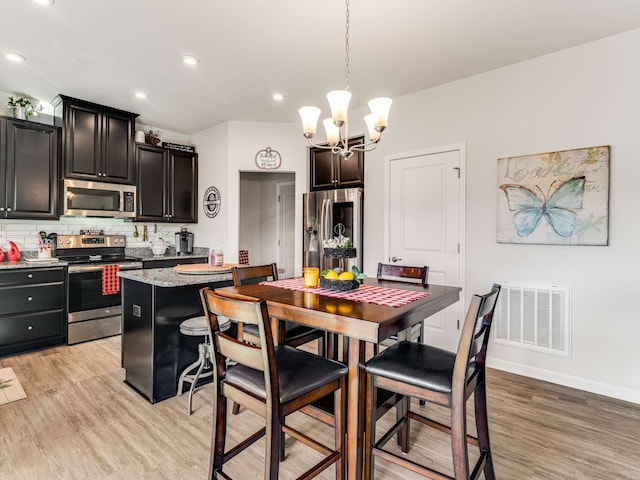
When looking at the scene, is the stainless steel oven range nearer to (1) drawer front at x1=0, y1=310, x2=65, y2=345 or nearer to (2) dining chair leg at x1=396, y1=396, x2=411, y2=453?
(1) drawer front at x1=0, y1=310, x2=65, y2=345

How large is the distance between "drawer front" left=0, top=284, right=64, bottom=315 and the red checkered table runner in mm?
2918

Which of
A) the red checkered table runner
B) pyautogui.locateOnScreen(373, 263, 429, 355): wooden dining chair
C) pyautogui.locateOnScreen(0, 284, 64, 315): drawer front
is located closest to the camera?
the red checkered table runner

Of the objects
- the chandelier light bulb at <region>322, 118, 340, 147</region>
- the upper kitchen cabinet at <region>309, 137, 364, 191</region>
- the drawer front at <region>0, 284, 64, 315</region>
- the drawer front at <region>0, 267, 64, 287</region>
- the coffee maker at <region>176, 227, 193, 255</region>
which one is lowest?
the drawer front at <region>0, 284, 64, 315</region>

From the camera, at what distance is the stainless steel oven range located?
3.79 meters

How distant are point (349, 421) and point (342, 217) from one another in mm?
2889

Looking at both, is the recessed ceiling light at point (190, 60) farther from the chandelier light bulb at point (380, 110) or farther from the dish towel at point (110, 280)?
the dish towel at point (110, 280)

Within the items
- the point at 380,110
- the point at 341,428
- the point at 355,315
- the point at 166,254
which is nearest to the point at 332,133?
the point at 380,110

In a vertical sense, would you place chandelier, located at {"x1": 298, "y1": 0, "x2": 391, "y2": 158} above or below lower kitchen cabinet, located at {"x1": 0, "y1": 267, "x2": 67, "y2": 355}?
above

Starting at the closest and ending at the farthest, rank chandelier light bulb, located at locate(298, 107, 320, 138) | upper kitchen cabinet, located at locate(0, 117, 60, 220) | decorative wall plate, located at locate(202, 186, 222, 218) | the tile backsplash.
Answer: chandelier light bulb, located at locate(298, 107, 320, 138), upper kitchen cabinet, located at locate(0, 117, 60, 220), the tile backsplash, decorative wall plate, located at locate(202, 186, 222, 218)

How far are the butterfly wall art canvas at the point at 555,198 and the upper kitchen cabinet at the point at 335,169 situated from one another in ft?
5.22

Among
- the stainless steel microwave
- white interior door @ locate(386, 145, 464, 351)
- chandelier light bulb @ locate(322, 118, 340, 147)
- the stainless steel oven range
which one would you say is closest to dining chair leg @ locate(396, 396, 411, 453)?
chandelier light bulb @ locate(322, 118, 340, 147)

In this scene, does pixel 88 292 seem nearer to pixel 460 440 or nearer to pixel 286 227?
pixel 286 227

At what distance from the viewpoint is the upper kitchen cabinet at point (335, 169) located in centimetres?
418

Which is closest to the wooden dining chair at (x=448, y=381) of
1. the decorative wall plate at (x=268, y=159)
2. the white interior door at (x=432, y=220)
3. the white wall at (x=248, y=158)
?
the white interior door at (x=432, y=220)
